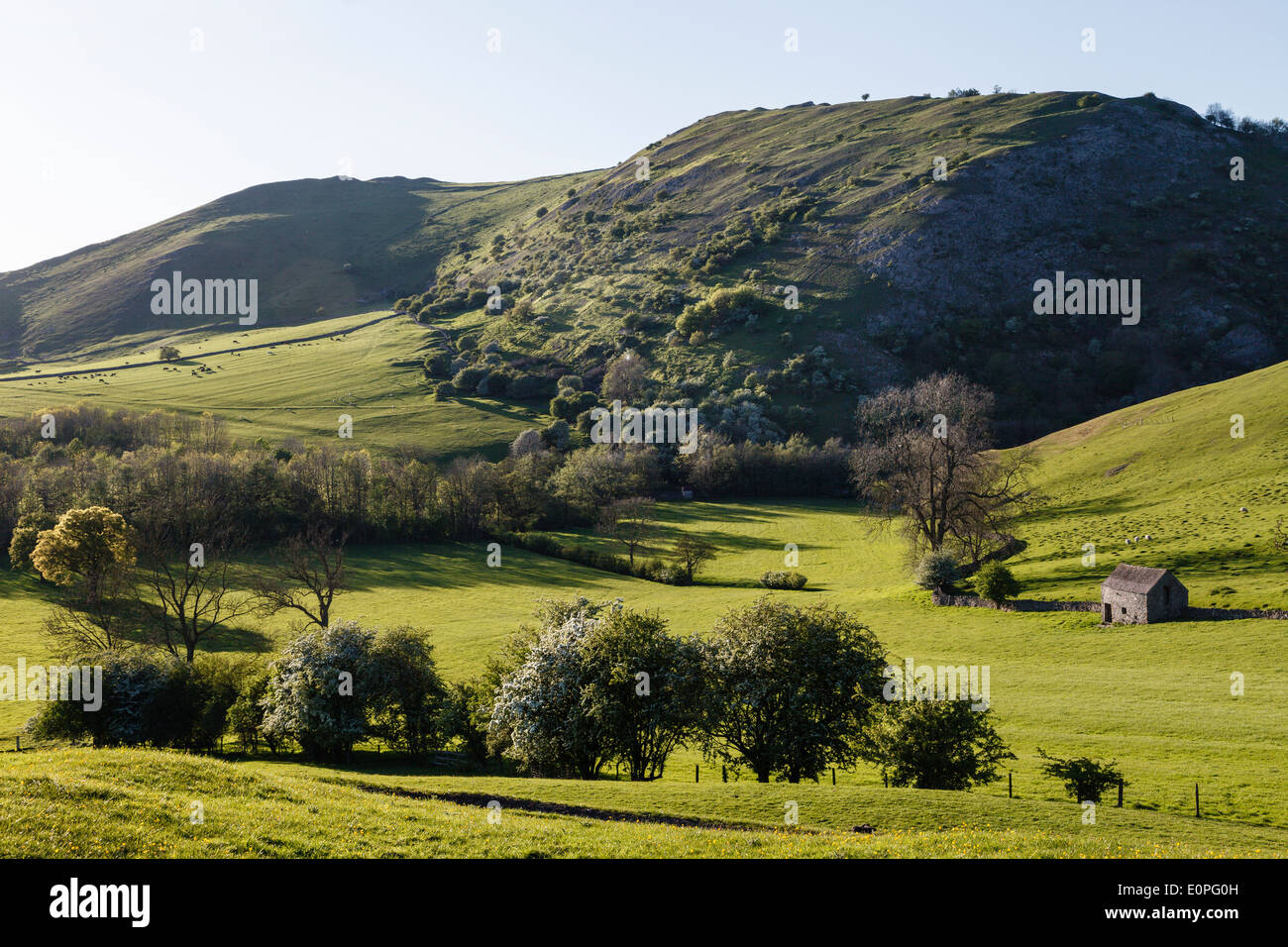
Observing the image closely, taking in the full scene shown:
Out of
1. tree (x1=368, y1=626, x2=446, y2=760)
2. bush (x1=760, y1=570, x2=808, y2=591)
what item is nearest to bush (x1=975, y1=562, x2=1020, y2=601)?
bush (x1=760, y1=570, x2=808, y2=591)

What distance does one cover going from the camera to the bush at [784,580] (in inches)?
3199

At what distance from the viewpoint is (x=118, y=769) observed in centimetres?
2148

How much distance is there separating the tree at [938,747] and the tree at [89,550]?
199ft

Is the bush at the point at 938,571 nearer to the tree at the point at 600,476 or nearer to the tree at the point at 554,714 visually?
the tree at the point at 554,714

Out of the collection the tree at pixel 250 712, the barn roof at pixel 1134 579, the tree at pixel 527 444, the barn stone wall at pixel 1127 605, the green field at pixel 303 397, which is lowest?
the tree at pixel 250 712

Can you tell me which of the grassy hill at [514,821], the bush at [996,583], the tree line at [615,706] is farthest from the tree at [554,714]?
the bush at [996,583]

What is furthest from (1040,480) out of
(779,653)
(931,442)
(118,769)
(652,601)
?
(118,769)

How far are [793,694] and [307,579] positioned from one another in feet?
159

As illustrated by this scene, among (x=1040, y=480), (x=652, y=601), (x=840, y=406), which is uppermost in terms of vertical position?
(x=840, y=406)

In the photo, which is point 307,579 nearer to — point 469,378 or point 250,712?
point 250,712
